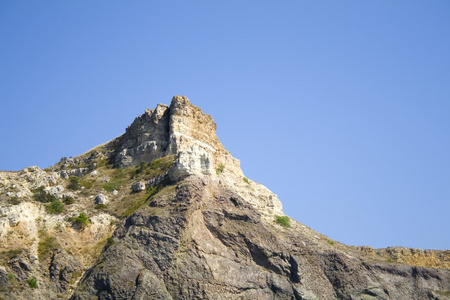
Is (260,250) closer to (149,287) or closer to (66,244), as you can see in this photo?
(149,287)

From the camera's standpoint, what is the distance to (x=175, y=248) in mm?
64250

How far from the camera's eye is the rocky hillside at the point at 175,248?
2468 inches

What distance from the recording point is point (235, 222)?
70438mm

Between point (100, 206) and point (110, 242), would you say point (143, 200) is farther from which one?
point (110, 242)

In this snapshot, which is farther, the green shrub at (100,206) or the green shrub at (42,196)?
the green shrub at (100,206)

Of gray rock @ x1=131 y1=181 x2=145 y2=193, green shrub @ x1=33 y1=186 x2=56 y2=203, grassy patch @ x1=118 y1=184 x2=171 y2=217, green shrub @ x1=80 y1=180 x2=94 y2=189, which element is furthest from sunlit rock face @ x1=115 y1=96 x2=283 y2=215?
green shrub @ x1=33 y1=186 x2=56 y2=203

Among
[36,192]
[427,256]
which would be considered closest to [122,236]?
[36,192]

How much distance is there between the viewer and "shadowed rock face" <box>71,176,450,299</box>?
6188 cm

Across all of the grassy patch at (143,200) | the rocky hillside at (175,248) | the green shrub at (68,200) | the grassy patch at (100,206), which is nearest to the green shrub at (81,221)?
the rocky hillside at (175,248)

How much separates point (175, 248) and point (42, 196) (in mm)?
19840

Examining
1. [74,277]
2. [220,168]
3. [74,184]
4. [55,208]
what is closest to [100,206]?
[55,208]

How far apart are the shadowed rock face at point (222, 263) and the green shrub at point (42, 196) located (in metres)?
12.2

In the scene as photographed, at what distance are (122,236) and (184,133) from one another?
2457 centimetres

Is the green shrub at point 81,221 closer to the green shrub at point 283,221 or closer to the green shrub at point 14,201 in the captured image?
the green shrub at point 14,201
